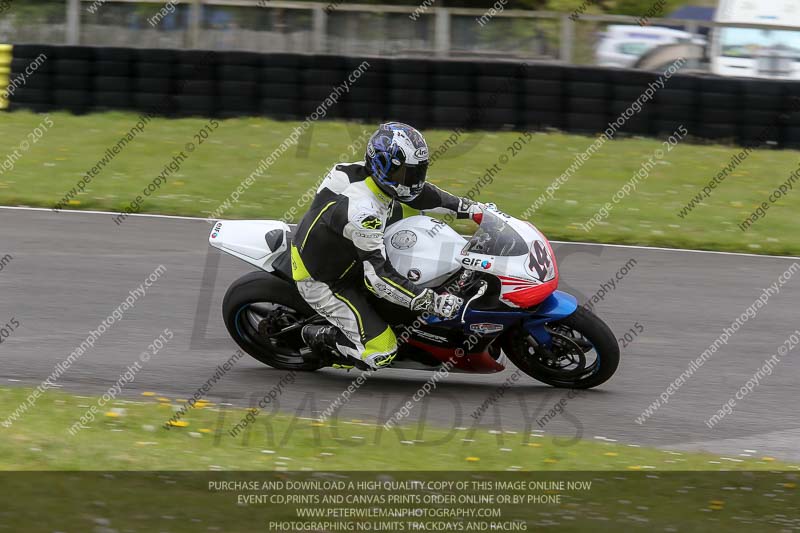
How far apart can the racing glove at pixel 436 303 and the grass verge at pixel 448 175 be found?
5696mm

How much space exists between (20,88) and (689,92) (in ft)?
33.1

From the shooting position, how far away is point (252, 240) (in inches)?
295

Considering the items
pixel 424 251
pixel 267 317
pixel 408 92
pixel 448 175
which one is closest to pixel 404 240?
pixel 424 251

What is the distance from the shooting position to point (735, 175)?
15.4 metres

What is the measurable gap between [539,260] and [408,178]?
1.00 metres

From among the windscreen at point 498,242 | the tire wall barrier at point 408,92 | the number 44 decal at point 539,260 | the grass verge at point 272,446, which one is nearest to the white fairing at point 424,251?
the windscreen at point 498,242

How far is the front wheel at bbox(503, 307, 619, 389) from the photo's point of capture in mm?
7098

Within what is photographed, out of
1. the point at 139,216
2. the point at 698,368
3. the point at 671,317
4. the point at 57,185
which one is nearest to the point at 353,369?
the point at 698,368

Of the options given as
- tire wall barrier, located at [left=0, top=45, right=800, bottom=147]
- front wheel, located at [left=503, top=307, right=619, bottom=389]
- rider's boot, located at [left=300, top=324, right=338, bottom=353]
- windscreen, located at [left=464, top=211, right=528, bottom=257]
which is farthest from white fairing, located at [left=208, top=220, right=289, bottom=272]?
tire wall barrier, located at [left=0, top=45, right=800, bottom=147]

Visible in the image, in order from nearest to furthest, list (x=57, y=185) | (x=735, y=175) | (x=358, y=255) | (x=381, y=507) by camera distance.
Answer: (x=381, y=507), (x=358, y=255), (x=57, y=185), (x=735, y=175)

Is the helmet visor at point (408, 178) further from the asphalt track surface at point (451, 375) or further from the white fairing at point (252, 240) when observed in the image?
the asphalt track surface at point (451, 375)

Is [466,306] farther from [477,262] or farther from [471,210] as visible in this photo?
[471,210]

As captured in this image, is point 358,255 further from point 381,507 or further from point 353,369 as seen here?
point 381,507

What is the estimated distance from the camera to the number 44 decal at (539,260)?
7012 mm
